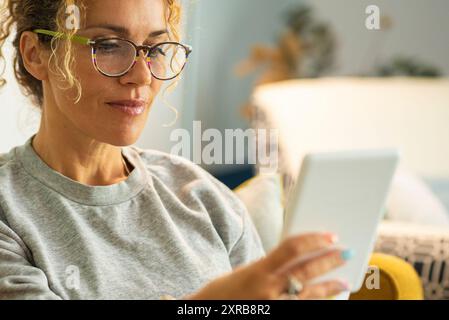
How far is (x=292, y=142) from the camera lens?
2670 mm

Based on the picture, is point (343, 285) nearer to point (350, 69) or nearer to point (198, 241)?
point (198, 241)

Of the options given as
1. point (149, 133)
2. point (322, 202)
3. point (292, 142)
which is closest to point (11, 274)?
point (322, 202)

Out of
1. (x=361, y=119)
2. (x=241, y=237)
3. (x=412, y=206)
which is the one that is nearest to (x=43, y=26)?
(x=241, y=237)

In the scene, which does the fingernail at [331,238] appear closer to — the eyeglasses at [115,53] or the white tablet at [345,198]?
the white tablet at [345,198]

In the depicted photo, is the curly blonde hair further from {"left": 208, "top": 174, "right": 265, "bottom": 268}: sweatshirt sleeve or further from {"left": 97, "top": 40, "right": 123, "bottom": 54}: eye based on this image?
{"left": 208, "top": 174, "right": 265, "bottom": 268}: sweatshirt sleeve

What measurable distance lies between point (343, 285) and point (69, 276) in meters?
0.37

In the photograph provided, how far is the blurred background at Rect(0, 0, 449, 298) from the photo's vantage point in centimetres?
172

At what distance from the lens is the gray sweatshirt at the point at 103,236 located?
105 cm

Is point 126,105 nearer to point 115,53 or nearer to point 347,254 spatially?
point 115,53

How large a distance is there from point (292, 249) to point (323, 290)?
0.13 meters

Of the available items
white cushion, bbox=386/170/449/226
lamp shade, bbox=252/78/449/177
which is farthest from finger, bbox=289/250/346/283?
lamp shade, bbox=252/78/449/177

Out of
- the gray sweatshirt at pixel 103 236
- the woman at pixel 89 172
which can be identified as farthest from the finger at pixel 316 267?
the gray sweatshirt at pixel 103 236

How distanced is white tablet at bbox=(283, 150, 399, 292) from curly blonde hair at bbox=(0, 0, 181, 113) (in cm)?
37

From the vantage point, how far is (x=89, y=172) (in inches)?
45.6
